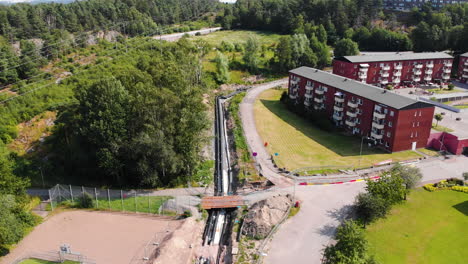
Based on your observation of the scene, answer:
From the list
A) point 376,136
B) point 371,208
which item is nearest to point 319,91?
point 376,136

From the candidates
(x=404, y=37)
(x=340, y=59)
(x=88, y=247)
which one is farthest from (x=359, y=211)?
(x=404, y=37)

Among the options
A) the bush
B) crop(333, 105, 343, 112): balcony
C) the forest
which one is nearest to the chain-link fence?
the bush

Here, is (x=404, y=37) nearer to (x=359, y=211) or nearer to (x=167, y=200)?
(x=359, y=211)

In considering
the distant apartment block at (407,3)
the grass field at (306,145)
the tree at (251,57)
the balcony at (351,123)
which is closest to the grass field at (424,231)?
the grass field at (306,145)

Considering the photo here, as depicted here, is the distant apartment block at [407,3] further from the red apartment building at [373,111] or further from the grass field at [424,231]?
the grass field at [424,231]

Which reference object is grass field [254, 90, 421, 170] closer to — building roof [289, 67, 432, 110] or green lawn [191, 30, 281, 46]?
building roof [289, 67, 432, 110]
